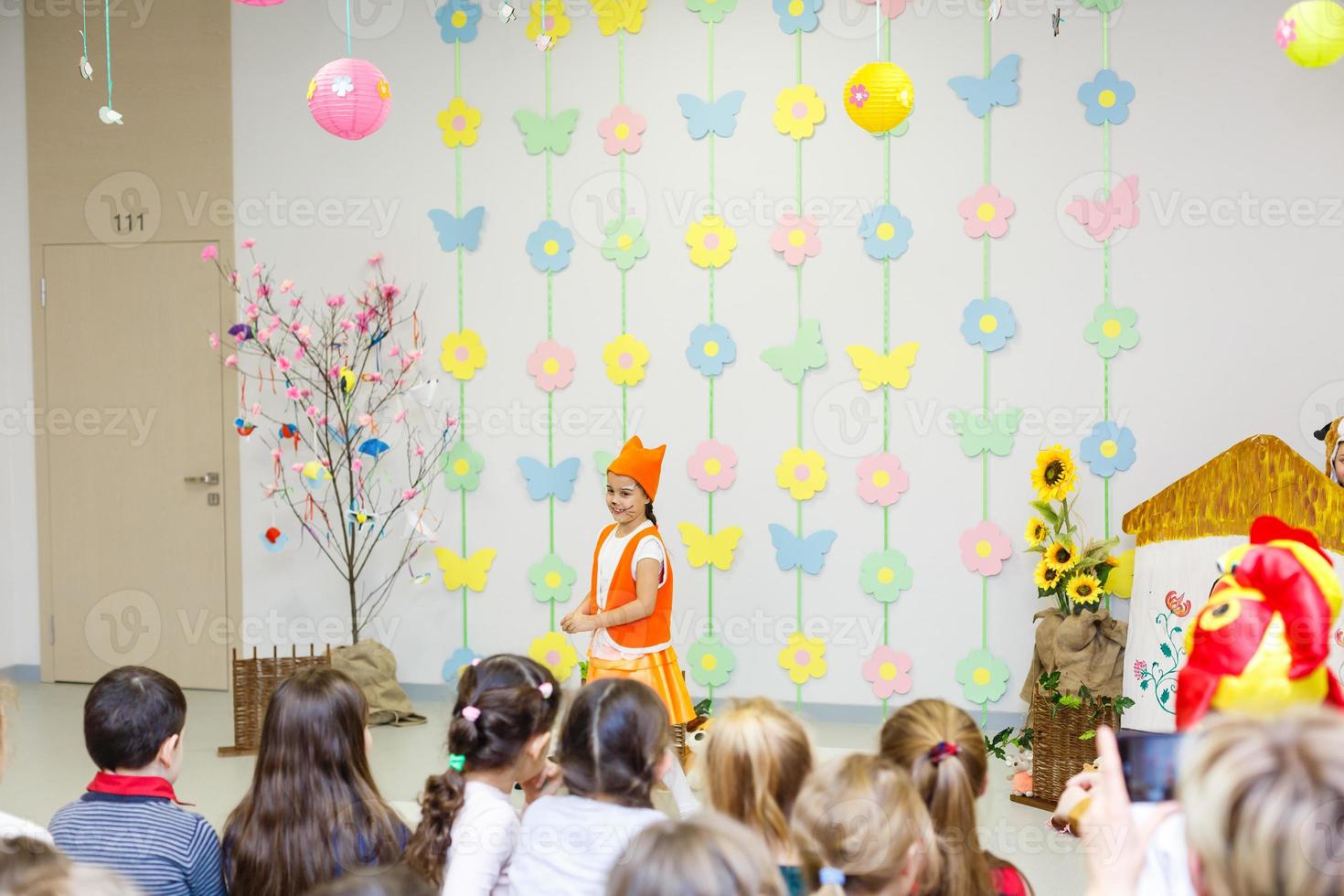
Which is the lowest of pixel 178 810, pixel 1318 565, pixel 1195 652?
pixel 178 810

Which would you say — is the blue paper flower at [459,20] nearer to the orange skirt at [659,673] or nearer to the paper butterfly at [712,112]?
the paper butterfly at [712,112]

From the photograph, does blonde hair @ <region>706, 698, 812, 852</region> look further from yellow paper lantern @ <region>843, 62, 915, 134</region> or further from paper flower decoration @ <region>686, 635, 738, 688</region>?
paper flower decoration @ <region>686, 635, 738, 688</region>

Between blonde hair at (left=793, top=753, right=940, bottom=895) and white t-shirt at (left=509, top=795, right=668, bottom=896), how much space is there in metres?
0.32

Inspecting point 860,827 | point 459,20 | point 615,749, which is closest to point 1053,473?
point 615,749

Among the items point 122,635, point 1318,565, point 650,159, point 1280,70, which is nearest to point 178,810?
point 1318,565

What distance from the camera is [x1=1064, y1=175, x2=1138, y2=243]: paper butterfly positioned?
4453mm

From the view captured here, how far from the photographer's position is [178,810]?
6.80 ft

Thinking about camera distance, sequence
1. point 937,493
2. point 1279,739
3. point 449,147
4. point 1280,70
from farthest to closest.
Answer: point 449,147 < point 937,493 < point 1280,70 < point 1279,739

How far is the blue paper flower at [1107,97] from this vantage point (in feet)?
14.6

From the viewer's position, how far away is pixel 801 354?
186 inches

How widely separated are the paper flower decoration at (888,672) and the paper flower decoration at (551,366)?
1.57 metres

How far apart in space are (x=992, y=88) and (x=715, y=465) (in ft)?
5.54

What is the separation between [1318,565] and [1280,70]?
2.79 metres

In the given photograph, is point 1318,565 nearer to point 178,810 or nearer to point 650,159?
point 178,810
